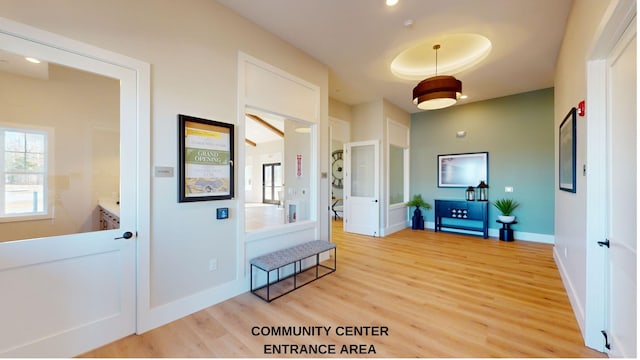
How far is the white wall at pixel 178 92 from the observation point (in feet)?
6.23

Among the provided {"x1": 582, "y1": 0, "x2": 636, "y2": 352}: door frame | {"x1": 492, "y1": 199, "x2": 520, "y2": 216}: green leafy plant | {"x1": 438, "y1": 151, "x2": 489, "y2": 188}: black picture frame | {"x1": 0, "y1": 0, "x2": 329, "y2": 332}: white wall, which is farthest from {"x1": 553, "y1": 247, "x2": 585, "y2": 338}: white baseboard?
{"x1": 0, "y1": 0, "x2": 329, "y2": 332}: white wall

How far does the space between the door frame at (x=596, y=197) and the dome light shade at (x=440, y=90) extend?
1.58m

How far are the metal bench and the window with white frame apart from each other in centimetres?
178

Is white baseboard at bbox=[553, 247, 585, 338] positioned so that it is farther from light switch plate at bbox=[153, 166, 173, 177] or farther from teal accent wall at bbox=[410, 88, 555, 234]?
light switch plate at bbox=[153, 166, 173, 177]

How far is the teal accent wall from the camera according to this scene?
16.4 feet

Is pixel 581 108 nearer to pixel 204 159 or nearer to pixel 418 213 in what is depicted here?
pixel 204 159

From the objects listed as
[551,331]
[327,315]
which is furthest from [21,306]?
[551,331]

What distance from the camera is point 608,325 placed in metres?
1.79

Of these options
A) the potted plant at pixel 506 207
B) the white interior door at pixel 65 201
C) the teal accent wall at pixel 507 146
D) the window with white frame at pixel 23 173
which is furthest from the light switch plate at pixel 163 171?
the potted plant at pixel 506 207

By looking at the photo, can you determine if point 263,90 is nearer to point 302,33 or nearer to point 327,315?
point 302,33

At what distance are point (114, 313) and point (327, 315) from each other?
1.73 m

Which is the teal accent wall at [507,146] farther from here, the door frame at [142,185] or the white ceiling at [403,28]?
the door frame at [142,185]

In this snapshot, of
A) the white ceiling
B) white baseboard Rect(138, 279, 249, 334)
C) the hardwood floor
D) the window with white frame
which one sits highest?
the white ceiling

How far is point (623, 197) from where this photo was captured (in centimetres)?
154
